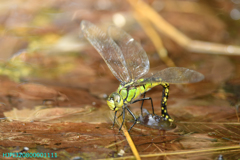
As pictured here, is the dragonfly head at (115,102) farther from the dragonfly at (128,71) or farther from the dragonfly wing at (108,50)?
the dragonfly wing at (108,50)

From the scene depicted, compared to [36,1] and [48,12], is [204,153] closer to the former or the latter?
A: [48,12]

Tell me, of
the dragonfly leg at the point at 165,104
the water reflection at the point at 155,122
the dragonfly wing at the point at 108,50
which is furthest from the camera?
the dragonfly wing at the point at 108,50

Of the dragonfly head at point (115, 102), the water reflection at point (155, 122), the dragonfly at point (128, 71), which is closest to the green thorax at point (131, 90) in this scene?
the dragonfly at point (128, 71)

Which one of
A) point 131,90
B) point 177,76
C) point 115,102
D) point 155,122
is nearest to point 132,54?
point 131,90

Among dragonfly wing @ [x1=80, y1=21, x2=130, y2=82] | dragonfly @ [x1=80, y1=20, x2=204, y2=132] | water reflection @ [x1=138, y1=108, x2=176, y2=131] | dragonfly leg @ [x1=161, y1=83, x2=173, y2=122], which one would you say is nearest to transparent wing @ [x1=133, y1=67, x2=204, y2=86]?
dragonfly @ [x1=80, y1=20, x2=204, y2=132]

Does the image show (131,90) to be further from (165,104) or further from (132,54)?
(132,54)

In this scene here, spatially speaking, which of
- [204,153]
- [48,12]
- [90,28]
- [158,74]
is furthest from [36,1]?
[204,153]

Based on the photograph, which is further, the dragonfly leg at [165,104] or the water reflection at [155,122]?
the dragonfly leg at [165,104]

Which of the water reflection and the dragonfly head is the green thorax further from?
the water reflection
